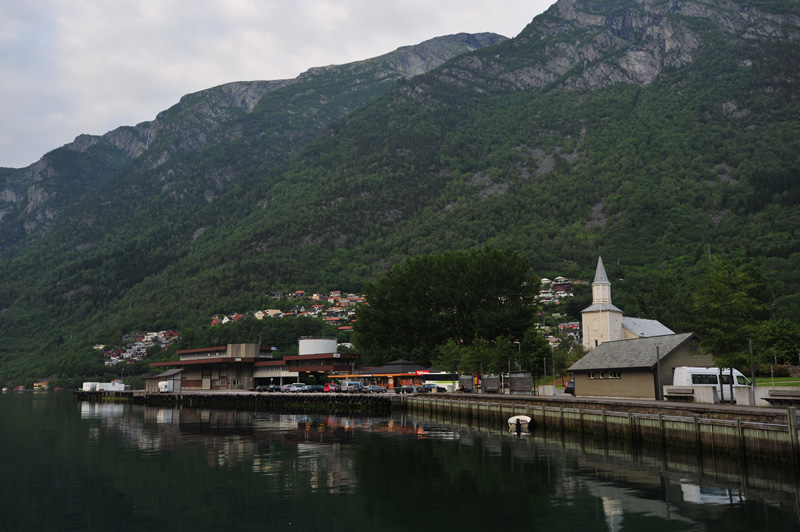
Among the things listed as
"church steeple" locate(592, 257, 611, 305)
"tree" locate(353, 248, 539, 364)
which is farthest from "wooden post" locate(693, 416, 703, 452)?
"church steeple" locate(592, 257, 611, 305)

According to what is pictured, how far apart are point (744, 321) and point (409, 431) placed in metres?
27.6

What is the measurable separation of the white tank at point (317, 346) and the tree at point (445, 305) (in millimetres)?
19201

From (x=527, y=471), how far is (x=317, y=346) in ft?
357

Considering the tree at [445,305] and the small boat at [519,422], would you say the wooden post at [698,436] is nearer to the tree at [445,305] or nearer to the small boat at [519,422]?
the small boat at [519,422]

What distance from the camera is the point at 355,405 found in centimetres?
9075

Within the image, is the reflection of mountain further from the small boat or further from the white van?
the white van

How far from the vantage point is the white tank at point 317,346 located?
140250mm

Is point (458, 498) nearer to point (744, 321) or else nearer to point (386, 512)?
point (386, 512)

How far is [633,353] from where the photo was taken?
57.4m

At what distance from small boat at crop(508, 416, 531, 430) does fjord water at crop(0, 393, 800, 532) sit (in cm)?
220

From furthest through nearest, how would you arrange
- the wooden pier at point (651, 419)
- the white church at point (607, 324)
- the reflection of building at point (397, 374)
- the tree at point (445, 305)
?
the white church at point (607, 324)
the tree at point (445, 305)
the reflection of building at point (397, 374)
the wooden pier at point (651, 419)

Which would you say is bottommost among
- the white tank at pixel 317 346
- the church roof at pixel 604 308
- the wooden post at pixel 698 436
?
the wooden post at pixel 698 436

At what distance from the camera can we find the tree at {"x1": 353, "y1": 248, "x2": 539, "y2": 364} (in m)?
106

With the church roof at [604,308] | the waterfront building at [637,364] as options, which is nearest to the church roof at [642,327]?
the church roof at [604,308]
